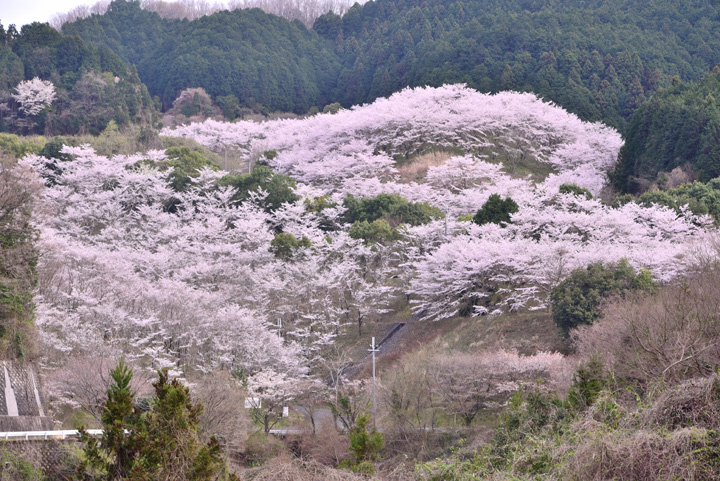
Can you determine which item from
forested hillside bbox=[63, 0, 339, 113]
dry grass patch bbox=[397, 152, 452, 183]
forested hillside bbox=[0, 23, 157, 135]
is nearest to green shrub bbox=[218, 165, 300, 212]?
dry grass patch bbox=[397, 152, 452, 183]

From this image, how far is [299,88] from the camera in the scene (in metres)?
70.7

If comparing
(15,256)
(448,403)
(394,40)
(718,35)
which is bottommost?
(448,403)

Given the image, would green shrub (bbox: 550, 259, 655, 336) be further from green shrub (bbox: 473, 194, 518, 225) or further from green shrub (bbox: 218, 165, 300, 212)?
green shrub (bbox: 218, 165, 300, 212)

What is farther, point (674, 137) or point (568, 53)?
point (568, 53)

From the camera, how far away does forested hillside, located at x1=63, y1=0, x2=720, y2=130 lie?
52.8 meters

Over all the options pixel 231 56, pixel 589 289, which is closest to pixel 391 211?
pixel 589 289

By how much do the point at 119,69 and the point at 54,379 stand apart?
41.8 meters

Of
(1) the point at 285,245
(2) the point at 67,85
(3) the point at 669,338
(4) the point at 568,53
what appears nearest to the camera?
(3) the point at 669,338

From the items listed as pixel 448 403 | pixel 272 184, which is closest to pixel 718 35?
pixel 272 184

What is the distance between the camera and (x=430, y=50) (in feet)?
202

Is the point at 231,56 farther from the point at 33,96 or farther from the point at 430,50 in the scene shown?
the point at 33,96

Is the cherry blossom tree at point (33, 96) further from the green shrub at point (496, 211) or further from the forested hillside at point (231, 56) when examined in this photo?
the green shrub at point (496, 211)

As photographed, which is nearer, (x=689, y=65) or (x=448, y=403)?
(x=448, y=403)

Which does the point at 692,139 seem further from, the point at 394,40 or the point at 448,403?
the point at 394,40
